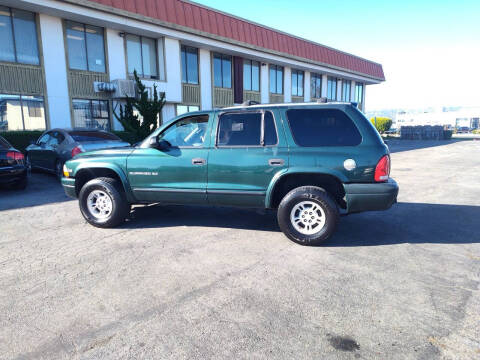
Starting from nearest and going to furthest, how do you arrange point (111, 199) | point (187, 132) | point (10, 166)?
point (187, 132), point (111, 199), point (10, 166)

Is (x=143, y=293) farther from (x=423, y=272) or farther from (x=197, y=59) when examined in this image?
(x=197, y=59)

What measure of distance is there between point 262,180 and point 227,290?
1.77 m

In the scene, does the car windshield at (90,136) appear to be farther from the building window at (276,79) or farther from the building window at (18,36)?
the building window at (276,79)

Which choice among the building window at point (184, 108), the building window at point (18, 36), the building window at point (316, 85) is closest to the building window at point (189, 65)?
the building window at point (184, 108)

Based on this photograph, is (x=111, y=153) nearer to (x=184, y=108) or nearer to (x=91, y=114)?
(x=91, y=114)

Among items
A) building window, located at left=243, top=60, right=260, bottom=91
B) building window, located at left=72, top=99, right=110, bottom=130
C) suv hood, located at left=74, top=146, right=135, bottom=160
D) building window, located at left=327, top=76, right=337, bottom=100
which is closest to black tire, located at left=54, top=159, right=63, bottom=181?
suv hood, located at left=74, top=146, right=135, bottom=160

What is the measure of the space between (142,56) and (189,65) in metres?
3.08

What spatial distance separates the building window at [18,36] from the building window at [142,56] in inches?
168

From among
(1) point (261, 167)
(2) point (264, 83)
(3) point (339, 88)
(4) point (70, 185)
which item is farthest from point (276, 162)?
(3) point (339, 88)

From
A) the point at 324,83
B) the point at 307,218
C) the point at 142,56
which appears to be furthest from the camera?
the point at 324,83

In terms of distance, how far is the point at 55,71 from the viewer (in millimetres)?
14094

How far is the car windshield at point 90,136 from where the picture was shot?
9039 mm

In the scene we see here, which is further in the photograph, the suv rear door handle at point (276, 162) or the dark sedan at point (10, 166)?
the dark sedan at point (10, 166)

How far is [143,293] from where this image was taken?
3.09m
